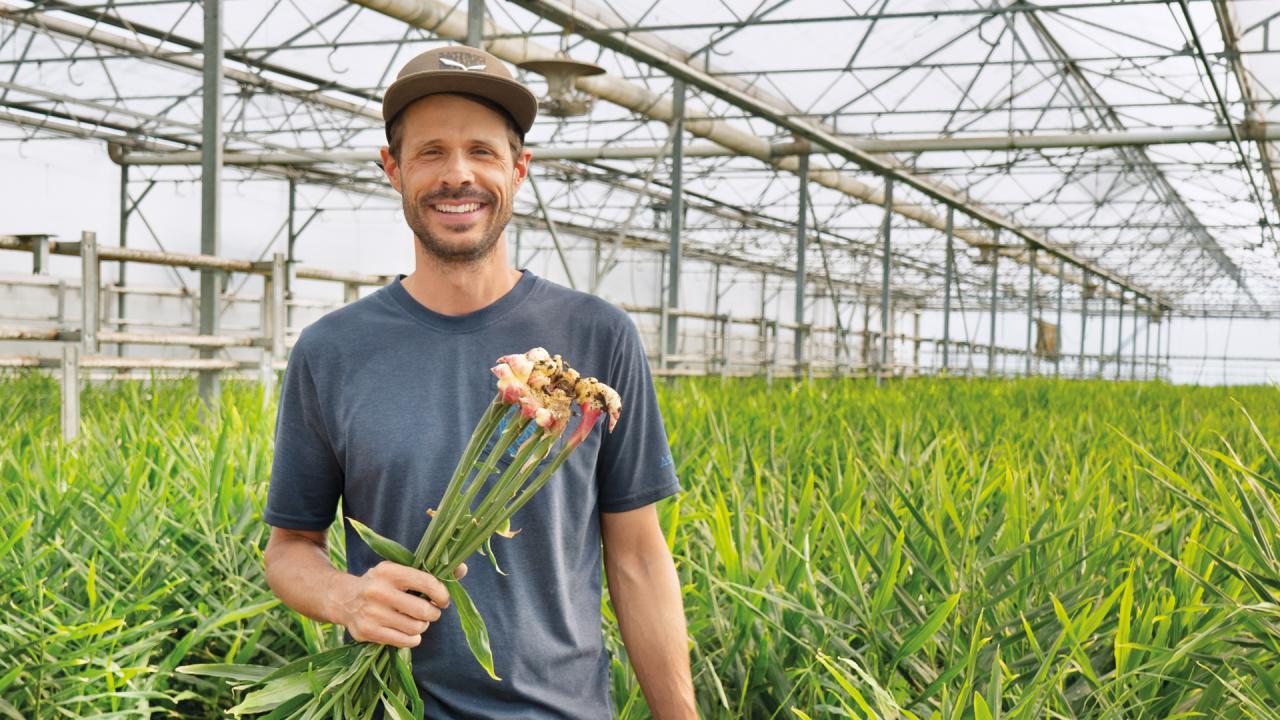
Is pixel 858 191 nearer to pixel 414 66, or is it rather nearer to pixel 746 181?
pixel 746 181

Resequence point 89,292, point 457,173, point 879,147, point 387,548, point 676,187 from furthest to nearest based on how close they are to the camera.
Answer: point 879,147
point 676,187
point 89,292
point 457,173
point 387,548

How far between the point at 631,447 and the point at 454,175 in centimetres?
40

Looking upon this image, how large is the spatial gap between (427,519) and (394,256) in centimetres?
1985

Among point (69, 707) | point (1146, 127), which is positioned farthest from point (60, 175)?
point (69, 707)

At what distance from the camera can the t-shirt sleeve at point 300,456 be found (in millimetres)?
1410

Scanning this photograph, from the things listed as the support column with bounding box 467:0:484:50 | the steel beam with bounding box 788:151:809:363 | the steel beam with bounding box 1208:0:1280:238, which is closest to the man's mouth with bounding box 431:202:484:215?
the support column with bounding box 467:0:484:50

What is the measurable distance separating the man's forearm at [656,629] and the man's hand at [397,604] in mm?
444

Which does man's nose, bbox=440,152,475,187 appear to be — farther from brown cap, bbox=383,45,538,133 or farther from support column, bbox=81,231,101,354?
support column, bbox=81,231,101,354

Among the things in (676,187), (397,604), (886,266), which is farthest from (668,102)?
(397,604)

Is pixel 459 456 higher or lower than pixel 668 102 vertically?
lower

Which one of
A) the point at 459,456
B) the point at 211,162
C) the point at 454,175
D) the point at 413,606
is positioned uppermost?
the point at 211,162

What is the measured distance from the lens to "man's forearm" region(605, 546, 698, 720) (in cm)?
141

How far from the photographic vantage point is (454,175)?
1.31m

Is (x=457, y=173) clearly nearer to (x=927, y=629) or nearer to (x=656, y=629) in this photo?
(x=656, y=629)
